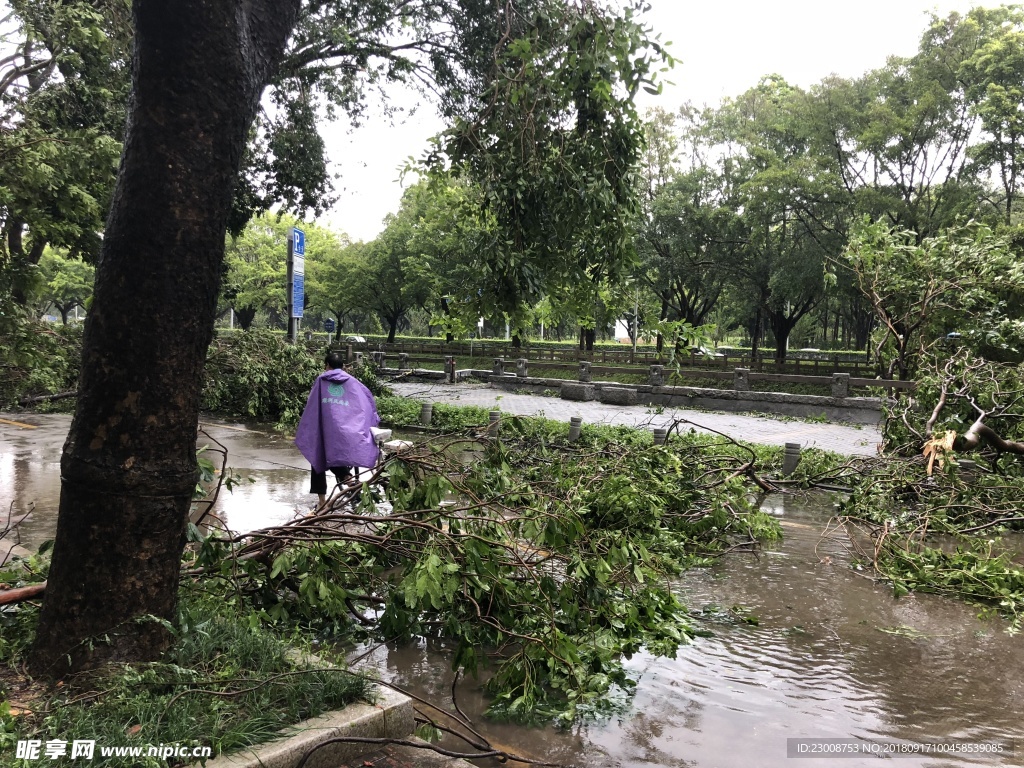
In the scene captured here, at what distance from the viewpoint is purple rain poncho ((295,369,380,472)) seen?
21.8ft

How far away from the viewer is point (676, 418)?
1422cm

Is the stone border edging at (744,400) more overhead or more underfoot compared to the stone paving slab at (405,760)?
more overhead

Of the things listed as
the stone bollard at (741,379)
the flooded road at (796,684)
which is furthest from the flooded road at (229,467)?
the stone bollard at (741,379)

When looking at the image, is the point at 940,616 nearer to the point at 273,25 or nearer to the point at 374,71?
the point at 273,25

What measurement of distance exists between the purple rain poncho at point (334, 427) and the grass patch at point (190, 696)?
3.13m

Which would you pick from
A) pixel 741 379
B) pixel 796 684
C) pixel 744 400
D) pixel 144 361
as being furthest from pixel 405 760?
pixel 741 379

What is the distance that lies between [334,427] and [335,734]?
409cm

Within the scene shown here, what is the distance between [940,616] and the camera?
17.4ft

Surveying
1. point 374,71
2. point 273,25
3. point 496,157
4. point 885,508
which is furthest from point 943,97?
point 273,25

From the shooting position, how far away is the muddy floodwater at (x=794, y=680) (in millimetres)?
3447

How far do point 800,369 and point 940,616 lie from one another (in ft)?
78.4

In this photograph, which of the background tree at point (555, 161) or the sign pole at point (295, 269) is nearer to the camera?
the background tree at point (555, 161)

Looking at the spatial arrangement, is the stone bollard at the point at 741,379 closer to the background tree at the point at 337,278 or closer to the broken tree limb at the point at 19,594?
the broken tree limb at the point at 19,594

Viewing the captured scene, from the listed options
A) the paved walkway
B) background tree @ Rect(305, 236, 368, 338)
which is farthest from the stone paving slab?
background tree @ Rect(305, 236, 368, 338)
